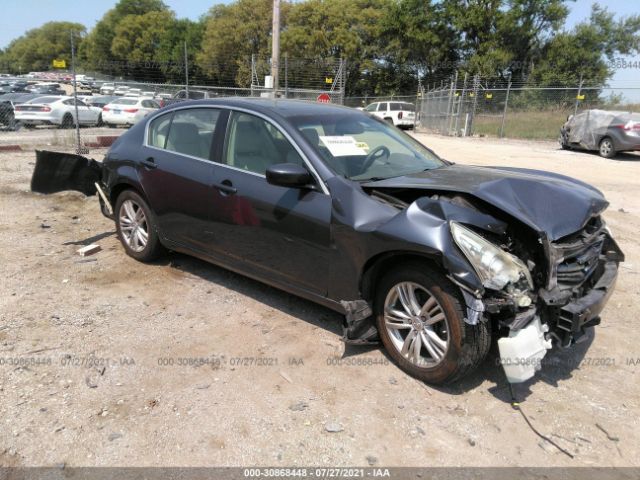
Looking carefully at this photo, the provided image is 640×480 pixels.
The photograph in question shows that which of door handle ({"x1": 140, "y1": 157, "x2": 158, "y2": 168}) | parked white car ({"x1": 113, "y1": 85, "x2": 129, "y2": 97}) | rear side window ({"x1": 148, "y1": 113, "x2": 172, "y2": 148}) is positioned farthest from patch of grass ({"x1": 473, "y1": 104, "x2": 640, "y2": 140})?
parked white car ({"x1": 113, "y1": 85, "x2": 129, "y2": 97})

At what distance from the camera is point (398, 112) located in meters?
30.4

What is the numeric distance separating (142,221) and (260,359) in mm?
2314

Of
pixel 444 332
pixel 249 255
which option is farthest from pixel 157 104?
pixel 444 332

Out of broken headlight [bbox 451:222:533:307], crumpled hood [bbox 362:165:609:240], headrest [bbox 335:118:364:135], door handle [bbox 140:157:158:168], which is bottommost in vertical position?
broken headlight [bbox 451:222:533:307]

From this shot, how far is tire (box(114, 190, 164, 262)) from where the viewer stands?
16.5 ft

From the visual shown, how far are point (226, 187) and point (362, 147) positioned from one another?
1106 millimetres

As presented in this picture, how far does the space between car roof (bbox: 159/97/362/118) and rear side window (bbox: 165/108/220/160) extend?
0.10 metres

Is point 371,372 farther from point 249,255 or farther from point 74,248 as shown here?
point 74,248

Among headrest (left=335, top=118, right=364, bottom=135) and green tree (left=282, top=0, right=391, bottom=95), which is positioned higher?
green tree (left=282, top=0, right=391, bottom=95)

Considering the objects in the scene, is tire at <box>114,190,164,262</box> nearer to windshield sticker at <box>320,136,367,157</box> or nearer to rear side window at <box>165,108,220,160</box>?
rear side window at <box>165,108,220,160</box>

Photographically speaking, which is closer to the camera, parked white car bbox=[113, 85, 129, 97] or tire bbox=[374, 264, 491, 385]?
tire bbox=[374, 264, 491, 385]

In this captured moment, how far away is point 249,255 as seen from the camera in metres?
4.12

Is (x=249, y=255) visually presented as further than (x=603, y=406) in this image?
Yes

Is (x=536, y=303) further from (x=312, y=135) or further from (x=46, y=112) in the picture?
(x=46, y=112)
